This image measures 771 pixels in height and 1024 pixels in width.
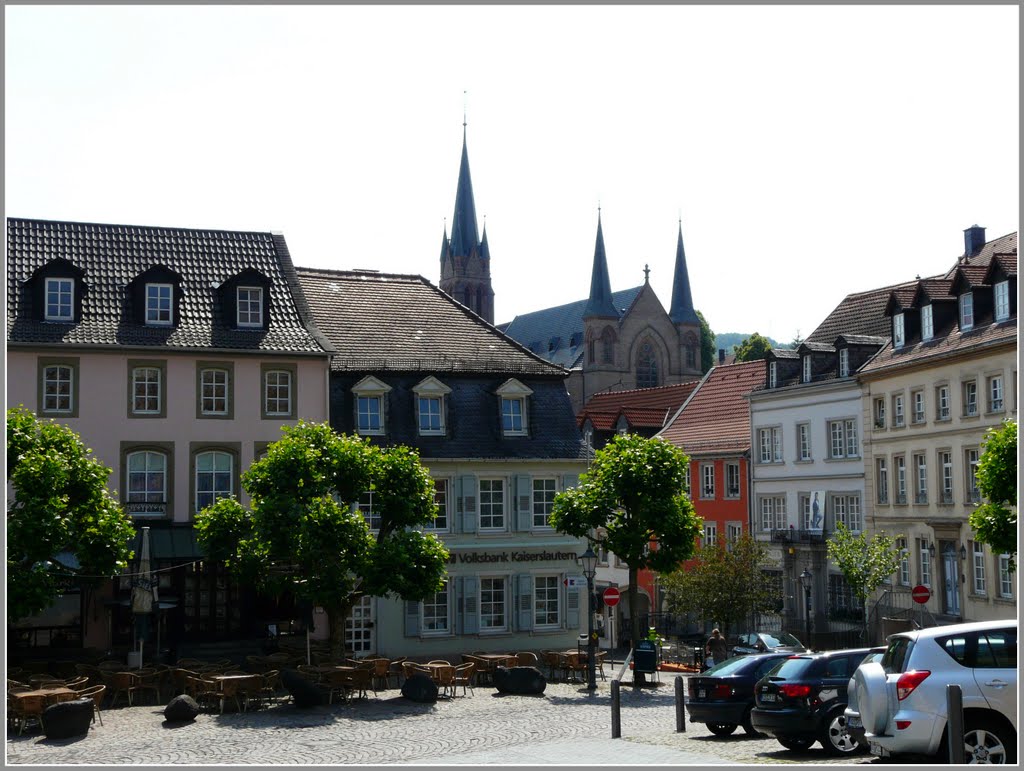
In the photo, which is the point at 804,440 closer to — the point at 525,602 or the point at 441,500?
the point at 525,602

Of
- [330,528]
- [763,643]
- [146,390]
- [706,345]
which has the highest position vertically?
[706,345]

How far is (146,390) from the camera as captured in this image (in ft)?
122

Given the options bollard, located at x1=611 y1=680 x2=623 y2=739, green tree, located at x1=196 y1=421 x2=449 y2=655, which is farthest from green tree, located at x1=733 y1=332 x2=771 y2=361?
bollard, located at x1=611 y1=680 x2=623 y2=739

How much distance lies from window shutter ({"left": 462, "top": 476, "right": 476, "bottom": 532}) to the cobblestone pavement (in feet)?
35.2

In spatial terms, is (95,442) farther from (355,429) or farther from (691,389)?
(691,389)

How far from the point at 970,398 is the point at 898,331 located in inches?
232

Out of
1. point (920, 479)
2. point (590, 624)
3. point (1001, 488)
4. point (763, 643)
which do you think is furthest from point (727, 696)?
point (920, 479)

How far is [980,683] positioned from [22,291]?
1150 inches

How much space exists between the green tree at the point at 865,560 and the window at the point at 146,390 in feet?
78.0

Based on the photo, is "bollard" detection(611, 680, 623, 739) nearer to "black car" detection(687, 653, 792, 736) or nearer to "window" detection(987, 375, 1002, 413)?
"black car" detection(687, 653, 792, 736)

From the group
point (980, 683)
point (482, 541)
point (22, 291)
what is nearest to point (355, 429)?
point (482, 541)

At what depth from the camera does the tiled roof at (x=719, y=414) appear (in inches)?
2359

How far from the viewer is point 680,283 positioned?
119 meters

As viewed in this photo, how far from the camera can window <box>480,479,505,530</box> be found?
40.6 m
